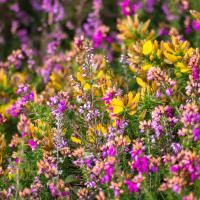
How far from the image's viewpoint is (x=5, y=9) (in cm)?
518

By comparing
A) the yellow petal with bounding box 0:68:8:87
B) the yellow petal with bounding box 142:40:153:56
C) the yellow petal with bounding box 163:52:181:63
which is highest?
the yellow petal with bounding box 142:40:153:56

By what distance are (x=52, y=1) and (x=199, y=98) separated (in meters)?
3.10

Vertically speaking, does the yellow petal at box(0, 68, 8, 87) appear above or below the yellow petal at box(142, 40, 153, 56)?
below

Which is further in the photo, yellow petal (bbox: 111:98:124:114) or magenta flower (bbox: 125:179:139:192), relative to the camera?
yellow petal (bbox: 111:98:124:114)

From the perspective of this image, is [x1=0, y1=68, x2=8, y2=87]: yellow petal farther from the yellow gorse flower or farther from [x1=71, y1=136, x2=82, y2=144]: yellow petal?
the yellow gorse flower

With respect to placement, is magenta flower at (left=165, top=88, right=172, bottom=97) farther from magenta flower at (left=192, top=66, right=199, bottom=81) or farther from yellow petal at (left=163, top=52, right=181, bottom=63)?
yellow petal at (left=163, top=52, right=181, bottom=63)

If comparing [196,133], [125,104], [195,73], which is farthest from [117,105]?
[196,133]

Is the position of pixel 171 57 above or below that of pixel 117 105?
above

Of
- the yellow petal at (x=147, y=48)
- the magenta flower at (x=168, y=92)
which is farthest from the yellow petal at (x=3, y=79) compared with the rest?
the magenta flower at (x=168, y=92)

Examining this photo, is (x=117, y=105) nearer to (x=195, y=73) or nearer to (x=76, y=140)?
(x=76, y=140)

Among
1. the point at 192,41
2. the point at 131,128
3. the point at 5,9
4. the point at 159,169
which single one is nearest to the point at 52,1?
the point at 5,9

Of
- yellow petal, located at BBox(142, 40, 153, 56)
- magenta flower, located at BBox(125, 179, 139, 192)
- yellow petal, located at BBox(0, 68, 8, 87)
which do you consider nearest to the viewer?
magenta flower, located at BBox(125, 179, 139, 192)

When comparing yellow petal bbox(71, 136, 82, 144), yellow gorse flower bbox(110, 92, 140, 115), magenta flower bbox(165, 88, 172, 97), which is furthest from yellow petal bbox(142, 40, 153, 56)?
yellow petal bbox(71, 136, 82, 144)

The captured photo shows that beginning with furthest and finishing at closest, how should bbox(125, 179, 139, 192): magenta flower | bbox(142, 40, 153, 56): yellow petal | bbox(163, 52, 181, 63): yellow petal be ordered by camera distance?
bbox(142, 40, 153, 56): yellow petal
bbox(163, 52, 181, 63): yellow petal
bbox(125, 179, 139, 192): magenta flower
